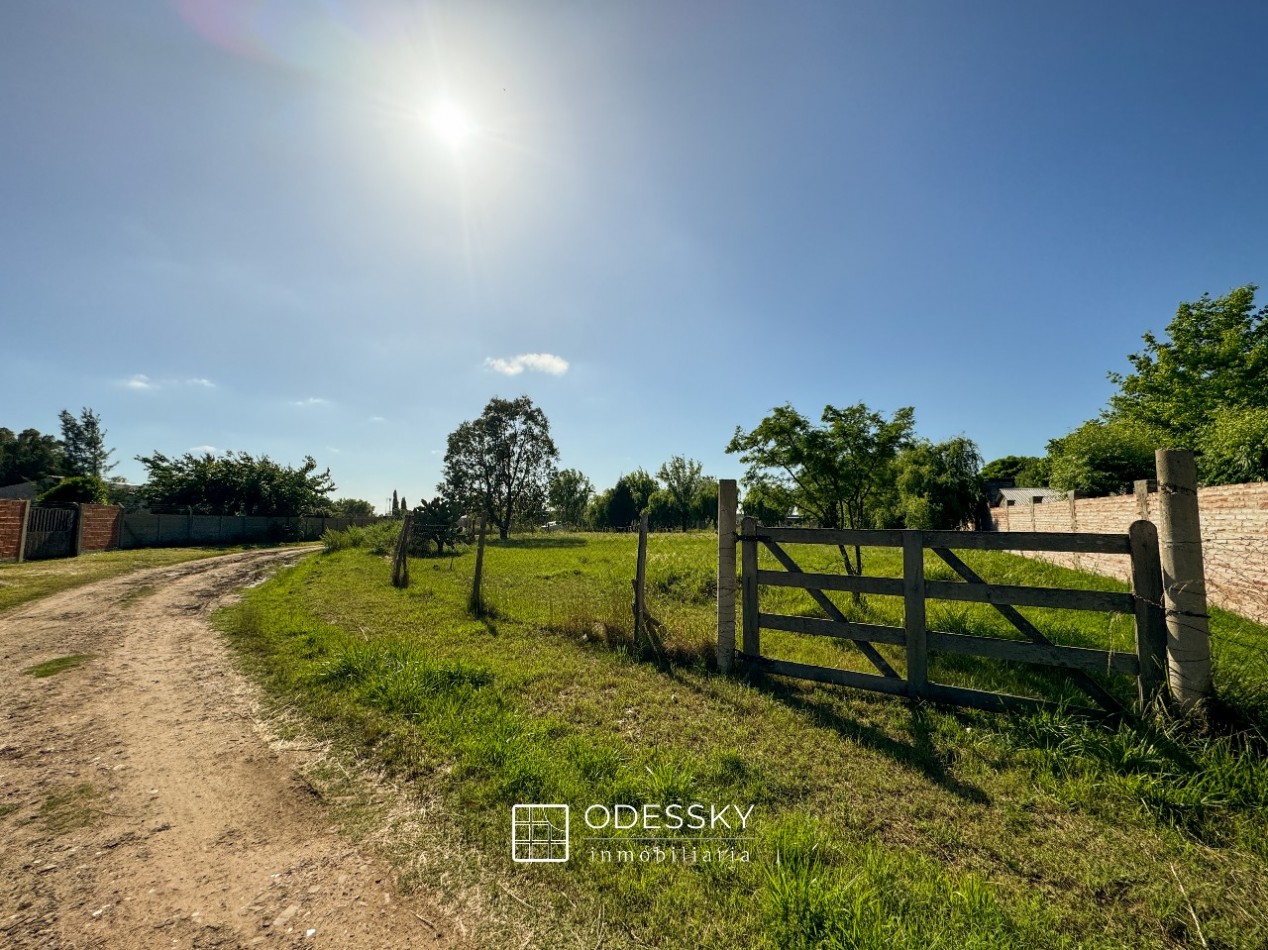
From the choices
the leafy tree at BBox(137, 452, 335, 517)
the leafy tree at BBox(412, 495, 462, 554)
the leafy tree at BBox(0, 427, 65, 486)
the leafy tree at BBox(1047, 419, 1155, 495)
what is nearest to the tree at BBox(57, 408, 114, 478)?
the leafy tree at BBox(0, 427, 65, 486)

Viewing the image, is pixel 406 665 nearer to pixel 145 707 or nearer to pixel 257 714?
pixel 257 714

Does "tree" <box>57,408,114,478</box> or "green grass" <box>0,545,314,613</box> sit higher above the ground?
"tree" <box>57,408,114,478</box>

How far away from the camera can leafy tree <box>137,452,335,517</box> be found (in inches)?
1282

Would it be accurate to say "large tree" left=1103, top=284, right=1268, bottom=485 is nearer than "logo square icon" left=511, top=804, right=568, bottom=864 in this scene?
No

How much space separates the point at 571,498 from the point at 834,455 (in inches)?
2723

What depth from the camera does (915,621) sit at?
5059 mm

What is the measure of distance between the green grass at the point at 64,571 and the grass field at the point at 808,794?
10298mm

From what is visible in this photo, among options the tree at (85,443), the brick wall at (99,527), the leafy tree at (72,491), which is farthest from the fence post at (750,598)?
the tree at (85,443)

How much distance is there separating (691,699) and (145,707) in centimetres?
601

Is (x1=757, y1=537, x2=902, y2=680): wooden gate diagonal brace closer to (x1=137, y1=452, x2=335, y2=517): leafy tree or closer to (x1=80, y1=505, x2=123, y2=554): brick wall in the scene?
(x1=80, y1=505, x2=123, y2=554): brick wall

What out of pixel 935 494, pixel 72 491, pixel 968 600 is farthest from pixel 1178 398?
pixel 72 491

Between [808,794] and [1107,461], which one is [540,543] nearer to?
[1107,461]

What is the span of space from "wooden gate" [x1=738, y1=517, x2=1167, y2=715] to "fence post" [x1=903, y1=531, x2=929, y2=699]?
0.03 ft

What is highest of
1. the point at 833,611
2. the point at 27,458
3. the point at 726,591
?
the point at 27,458
